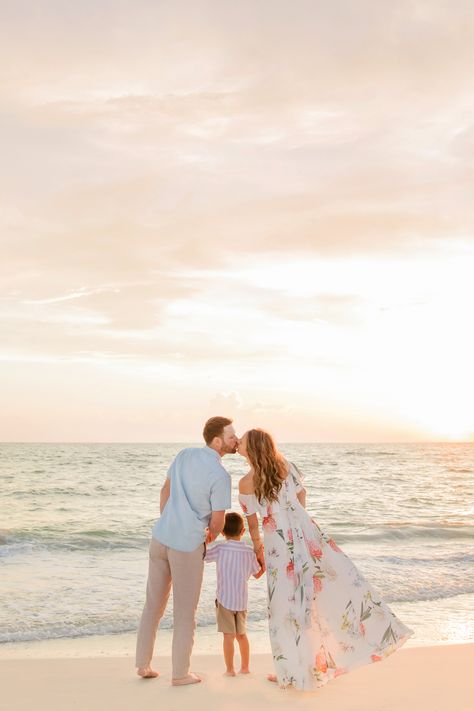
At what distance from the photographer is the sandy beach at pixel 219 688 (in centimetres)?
486

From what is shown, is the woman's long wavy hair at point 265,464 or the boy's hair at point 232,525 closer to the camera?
the woman's long wavy hair at point 265,464

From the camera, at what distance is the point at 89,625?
765cm

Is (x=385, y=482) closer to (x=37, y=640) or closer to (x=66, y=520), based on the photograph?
(x=66, y=520)

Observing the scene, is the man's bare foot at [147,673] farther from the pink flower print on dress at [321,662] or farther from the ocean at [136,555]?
the ocean at [136,555]

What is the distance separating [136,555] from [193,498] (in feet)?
26.7

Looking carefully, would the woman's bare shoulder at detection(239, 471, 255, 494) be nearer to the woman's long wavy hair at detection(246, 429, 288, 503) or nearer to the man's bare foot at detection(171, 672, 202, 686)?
the woman's long wavy hair at detection(246, 429, 288, 503)

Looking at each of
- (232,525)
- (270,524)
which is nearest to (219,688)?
(232,525)

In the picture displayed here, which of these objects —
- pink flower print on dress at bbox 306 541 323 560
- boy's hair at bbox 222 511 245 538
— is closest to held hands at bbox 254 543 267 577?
boy's hair at bbox 222 511 245 538

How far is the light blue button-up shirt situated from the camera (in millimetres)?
5004

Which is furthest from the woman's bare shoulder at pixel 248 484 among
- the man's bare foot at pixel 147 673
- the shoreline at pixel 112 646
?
the shoreline at pixel 112 646

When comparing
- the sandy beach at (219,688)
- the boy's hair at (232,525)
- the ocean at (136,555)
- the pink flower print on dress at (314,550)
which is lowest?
the ocean at (136,555)

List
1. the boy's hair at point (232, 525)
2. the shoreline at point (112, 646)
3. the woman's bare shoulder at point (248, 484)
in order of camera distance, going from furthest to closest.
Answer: the shoreline at point (112, 646) → the boy's hair at point (232, 525) → the woman's bare shoulder at point (248, 484)

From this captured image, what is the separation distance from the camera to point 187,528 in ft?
16.4

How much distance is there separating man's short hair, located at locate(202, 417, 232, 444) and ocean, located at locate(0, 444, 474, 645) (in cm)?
344
